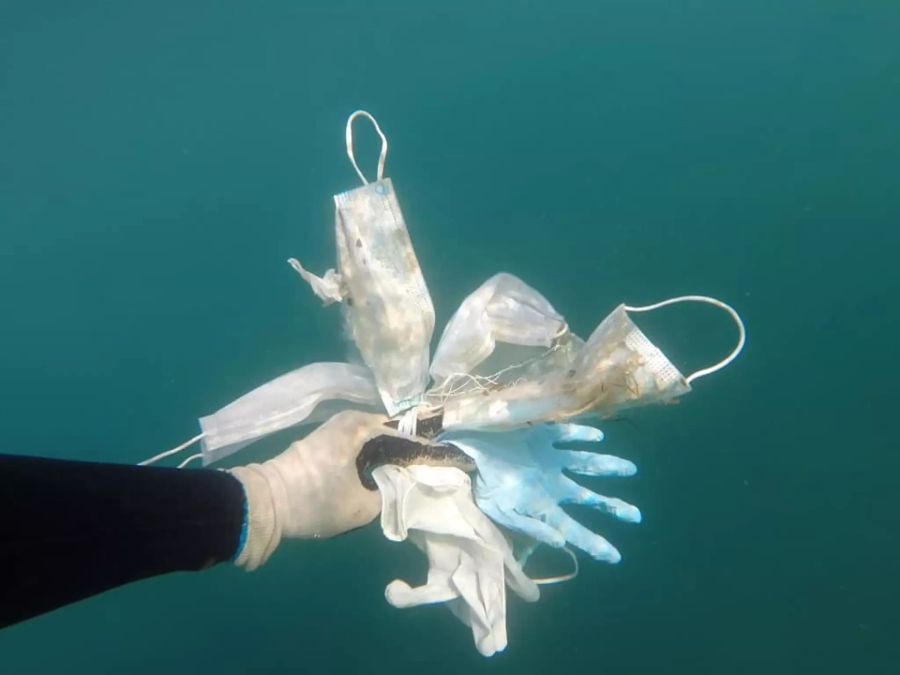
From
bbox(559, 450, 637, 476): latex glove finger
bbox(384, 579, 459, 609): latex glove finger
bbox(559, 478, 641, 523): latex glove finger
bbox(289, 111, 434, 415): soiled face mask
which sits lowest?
bbox(384, 579, 459, 609): latex glove finger

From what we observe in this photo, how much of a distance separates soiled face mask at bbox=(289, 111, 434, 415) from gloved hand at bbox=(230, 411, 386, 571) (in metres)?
0.23

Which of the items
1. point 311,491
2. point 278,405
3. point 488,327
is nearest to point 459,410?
point 488,327

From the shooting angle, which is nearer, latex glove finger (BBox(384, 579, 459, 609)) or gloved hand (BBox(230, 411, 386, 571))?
gloved hand (BBox(230, 411, 386, 571))

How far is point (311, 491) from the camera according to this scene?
6.51 ft

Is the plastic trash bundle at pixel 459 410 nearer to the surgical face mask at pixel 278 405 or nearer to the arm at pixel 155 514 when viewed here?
the surgical face mask at pixel 278 405

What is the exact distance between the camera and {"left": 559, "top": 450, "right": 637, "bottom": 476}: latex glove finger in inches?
90.4

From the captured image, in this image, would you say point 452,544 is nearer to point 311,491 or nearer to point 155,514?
point 311,491

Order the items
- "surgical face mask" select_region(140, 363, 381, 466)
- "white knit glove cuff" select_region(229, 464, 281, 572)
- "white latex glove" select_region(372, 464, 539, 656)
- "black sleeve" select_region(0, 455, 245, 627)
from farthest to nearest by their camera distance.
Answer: "surgical face mask" select_region(140, 363, 381, 466)
"white latex glove" select_region(372, 464, 539, 656)
"white knit glove cuff" select_region(229, 464, 281, 572)
"black sleeve" select_region(0, 455, 245, 627)

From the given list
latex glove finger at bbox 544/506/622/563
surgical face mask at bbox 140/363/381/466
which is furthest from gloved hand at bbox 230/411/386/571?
latex glove finger at bbox 544/506/622/563

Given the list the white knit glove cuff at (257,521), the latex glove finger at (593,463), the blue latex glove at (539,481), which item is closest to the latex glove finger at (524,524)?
the blue latex glove at (539,481)

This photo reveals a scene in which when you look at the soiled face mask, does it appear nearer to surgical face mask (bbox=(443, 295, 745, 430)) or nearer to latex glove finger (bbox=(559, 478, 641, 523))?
surgical face mask (bbox=(443, 295, 745, 430))

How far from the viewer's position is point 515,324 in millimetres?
2314

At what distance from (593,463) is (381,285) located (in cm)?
100

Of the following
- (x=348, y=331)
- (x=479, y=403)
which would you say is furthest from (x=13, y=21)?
(x=479, y=403)
